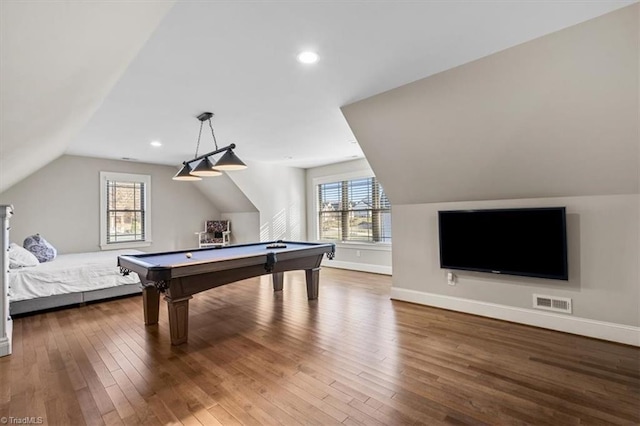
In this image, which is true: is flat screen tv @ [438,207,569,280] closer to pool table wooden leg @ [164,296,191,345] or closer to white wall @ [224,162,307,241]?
pool table wooden leg @ [164,296,191,345]

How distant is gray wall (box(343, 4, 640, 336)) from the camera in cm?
238

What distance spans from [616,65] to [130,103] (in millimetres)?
4511

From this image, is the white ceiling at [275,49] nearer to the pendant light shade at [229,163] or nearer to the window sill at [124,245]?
the pendant light shade at [229,163]

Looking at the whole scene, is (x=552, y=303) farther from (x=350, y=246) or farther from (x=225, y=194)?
(x=225, y=194)

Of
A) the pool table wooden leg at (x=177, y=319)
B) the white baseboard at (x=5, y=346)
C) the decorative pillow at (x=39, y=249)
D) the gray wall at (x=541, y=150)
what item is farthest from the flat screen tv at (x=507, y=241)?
the decorative pillow at (x=39, y=249)

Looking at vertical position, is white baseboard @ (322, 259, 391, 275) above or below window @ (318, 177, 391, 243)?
below

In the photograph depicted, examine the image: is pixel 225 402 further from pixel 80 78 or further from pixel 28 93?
pixel 80 78

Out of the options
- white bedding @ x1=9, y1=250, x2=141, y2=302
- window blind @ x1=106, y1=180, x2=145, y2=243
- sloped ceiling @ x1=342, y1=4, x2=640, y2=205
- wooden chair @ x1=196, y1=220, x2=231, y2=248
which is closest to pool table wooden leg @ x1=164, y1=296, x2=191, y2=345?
white bedding @ x1=9, y1=250, x2=141, y2=302

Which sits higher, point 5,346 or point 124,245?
point 124,245

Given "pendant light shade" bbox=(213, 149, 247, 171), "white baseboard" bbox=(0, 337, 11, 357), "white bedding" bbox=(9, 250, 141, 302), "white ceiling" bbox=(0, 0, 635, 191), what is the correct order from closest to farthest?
"white ceiling" bbox=(0, 0, 635, 191)
"white baseboard" bbox=(0, 337, 11, 357)
"pendant light shade" bbox=(213, 149, 247, 171)
"white bedding" bbox=(9, 250, 141, 302)

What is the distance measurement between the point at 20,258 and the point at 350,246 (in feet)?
18.2

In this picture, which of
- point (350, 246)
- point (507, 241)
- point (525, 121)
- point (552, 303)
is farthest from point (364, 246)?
point (525, 121)

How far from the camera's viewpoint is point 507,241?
350cm

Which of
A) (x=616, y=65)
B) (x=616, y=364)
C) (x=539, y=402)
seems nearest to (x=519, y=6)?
(x=616, y=65)
